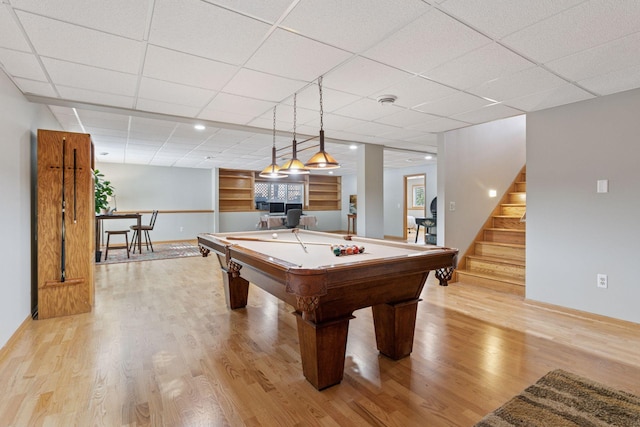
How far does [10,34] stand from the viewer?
6.73 ft

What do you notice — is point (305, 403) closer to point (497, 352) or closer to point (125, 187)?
point (497, 352)

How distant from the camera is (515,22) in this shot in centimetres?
194

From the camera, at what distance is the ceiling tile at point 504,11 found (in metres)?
1.76

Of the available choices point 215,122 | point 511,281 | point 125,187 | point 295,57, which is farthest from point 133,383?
point 125,187

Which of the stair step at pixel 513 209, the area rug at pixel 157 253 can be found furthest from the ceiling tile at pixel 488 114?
the area rug at pixel 157 253

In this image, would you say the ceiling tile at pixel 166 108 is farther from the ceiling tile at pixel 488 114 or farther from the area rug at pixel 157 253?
the area rug at pixel 157 253

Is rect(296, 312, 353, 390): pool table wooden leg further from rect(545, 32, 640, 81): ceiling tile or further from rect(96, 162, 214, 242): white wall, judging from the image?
rect(96, 162, 214, 242): white wall

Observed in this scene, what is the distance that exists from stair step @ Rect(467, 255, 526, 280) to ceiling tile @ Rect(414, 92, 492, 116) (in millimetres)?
2252

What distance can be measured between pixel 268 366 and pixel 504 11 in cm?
274

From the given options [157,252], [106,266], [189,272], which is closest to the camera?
[189,272]

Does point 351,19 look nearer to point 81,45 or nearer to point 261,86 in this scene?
point 261,86

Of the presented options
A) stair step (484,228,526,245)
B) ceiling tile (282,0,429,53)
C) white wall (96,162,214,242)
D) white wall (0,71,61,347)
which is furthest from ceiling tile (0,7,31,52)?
white wall (96,162,214,242)

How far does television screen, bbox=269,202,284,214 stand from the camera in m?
10.5

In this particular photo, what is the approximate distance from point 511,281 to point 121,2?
192 inches
